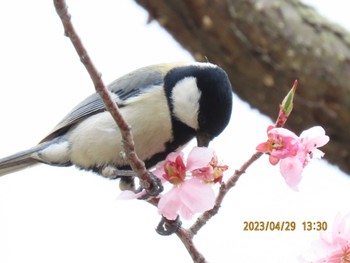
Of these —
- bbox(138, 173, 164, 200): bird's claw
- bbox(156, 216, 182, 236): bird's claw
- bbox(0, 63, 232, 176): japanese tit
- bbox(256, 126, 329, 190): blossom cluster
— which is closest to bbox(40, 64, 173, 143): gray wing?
bbox(0, 63, 232, 176): japanese tit

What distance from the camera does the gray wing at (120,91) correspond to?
2.17 metres

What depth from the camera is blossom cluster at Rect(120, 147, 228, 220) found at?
1293 mm

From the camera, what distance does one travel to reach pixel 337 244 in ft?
4.14

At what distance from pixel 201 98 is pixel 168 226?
1.90 feet

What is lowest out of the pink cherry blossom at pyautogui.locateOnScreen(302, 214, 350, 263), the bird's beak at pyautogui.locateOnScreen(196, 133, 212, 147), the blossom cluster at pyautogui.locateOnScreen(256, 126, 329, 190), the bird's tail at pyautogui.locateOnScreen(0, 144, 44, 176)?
the bird's tail at pyautogui.locateOnScreen(0, 144, 44, 176)

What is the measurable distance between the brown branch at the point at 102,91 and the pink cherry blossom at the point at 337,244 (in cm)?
32

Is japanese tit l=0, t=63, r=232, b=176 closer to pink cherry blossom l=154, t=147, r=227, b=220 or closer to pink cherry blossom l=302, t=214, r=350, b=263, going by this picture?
pink cherry blossom l=154, t=147, r=227, b=220

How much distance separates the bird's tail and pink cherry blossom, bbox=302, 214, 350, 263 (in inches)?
44.7

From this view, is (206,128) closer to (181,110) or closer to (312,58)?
(181,110)

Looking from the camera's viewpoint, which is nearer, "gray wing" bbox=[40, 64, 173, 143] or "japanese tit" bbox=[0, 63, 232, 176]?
"japanese tit" bbox=[0, 63, 232, 176]

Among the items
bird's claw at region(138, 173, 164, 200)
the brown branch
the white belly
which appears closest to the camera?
the brown branch

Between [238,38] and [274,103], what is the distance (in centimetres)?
23

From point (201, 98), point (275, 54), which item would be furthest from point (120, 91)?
point (275, 54)

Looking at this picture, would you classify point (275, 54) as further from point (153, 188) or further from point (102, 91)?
point (102, 91)
